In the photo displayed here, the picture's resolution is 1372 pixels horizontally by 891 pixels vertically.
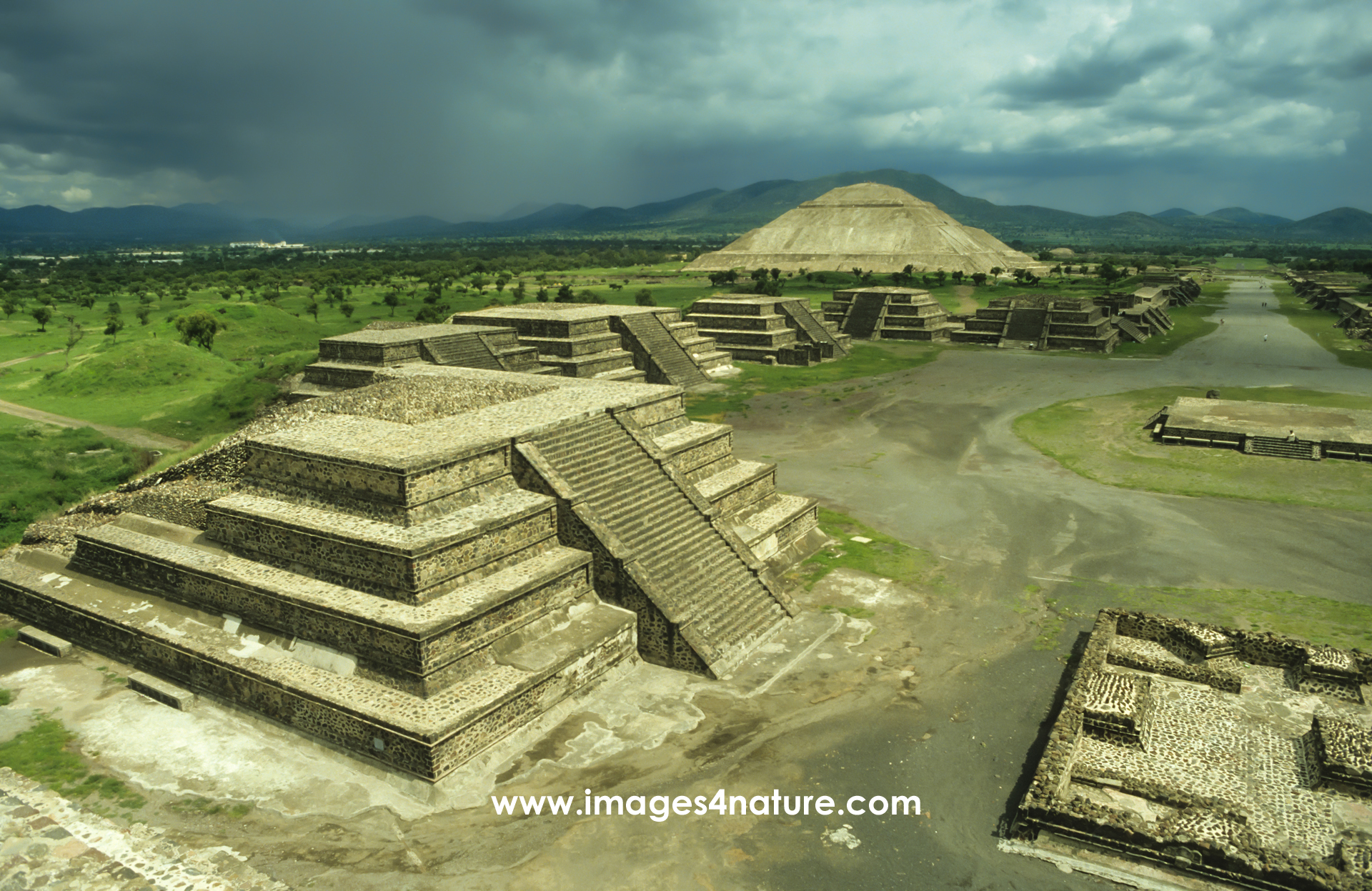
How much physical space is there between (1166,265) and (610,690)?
14999cm

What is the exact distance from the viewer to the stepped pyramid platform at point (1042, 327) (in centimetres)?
5112

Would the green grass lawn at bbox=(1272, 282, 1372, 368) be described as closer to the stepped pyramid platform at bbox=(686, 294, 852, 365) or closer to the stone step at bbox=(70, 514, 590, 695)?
the stepped pyramid platform at bbox=(686, 294, 852, 365)

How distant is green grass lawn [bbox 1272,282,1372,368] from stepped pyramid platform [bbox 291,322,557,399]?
45.2 m

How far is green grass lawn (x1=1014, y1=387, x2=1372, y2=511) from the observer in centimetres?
2255

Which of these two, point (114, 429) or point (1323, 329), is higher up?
point (1323, 329)

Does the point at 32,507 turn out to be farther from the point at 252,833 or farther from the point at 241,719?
the point at 252,833

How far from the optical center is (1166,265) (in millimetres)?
132875

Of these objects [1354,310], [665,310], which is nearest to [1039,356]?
[665,310]

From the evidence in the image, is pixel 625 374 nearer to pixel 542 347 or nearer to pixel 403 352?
pixel 542 347

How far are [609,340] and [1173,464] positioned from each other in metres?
22.8

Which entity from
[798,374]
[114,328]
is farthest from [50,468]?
[798,374]

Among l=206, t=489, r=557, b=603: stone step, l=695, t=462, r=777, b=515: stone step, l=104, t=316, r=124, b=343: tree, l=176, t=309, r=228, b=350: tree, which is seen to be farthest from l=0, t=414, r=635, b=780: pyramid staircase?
l=104, t=316, r=124, b=343: tree

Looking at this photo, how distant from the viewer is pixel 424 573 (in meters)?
11.6

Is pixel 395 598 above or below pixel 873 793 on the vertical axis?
above
